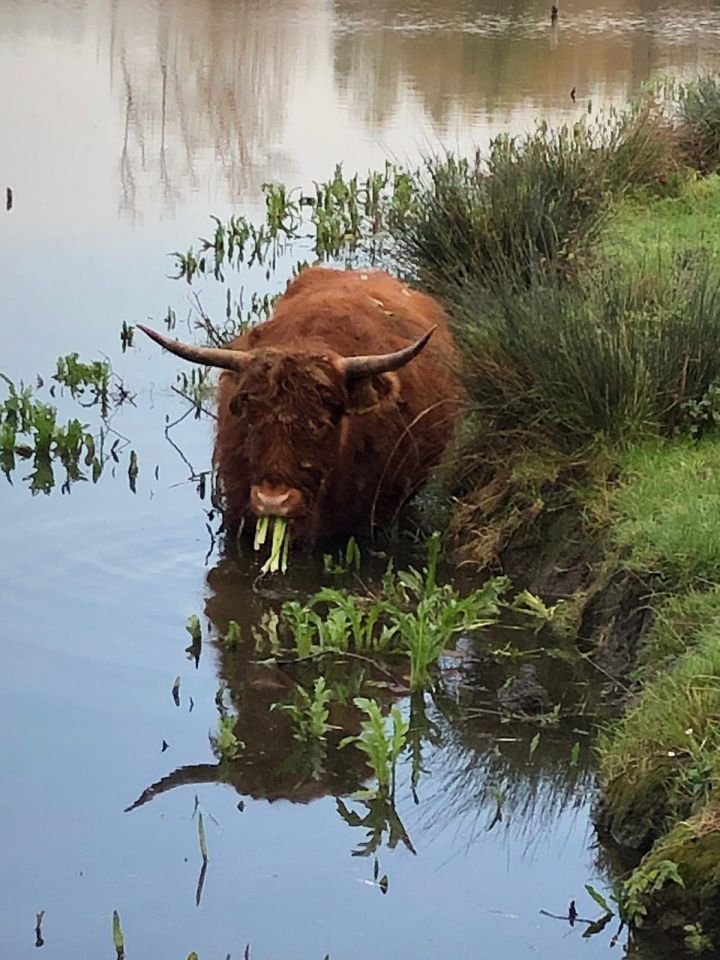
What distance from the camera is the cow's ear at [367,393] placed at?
7081mm

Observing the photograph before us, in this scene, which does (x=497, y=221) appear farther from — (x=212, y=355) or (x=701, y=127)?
(x=701, y=127)

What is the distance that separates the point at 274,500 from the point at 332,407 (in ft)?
1.43

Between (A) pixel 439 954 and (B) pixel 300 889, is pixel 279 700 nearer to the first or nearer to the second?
(B) pixel 300 889

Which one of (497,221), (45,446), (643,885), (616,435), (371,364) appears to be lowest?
(45,446)

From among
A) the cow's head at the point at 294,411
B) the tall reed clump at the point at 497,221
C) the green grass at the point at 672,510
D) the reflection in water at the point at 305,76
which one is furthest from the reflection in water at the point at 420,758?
the reflection in water at the point at 305,76

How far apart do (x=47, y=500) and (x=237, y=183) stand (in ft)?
25.4

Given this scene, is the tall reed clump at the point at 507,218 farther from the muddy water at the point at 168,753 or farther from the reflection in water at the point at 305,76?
the reflection in water at the point at 305,76

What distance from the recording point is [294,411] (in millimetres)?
6891

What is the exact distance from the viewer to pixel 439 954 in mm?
4328

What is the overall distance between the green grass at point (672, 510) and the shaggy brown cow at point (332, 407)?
967mm

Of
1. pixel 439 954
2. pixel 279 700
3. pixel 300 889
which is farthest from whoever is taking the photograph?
pixel 279 700

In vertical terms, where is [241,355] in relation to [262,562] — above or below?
above

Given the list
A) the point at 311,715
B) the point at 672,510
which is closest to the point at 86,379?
the point at 672,510

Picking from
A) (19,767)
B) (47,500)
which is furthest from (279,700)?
(47,500)
